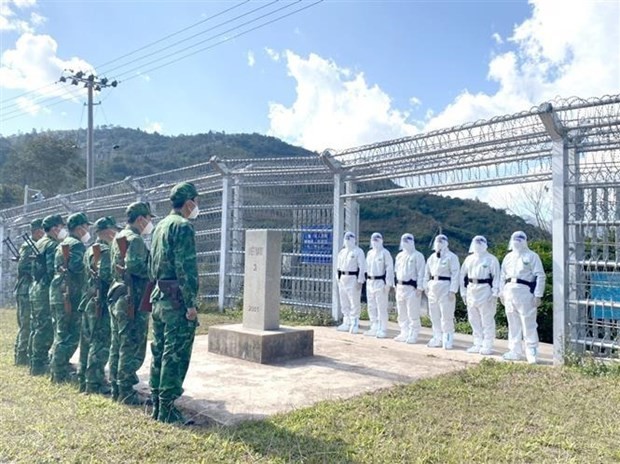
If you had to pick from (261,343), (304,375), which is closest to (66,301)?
(261,343)

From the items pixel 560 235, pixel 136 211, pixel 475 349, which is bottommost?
pixel 475 349

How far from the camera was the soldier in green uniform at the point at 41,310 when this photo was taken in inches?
261

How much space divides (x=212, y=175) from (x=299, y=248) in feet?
9.79

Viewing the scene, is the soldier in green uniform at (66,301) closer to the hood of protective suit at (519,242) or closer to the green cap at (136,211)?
the green cap at (136,211)

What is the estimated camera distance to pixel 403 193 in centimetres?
962

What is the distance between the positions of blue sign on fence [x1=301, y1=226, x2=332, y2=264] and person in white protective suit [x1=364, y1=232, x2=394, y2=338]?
1521 millimetres

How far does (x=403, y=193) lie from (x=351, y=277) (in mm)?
1842

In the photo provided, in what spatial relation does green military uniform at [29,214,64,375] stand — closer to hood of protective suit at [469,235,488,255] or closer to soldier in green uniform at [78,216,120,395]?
soldier in green uniform at [78,216,120,395]

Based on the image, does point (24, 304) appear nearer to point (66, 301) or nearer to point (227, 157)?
point (66, 301)

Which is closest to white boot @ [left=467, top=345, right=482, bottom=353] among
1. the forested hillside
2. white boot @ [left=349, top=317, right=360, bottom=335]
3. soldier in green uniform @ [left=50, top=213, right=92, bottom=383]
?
white boot @ [left=349, top=317, right=360, bottom=335]

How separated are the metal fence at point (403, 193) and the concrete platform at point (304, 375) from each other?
1382mm

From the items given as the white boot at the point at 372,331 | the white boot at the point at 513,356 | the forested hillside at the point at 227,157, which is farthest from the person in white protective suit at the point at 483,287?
the forested hillside at the point at 227,157

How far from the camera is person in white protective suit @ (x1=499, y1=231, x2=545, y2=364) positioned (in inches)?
284

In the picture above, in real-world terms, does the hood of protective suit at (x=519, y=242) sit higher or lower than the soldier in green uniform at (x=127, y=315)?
higher
